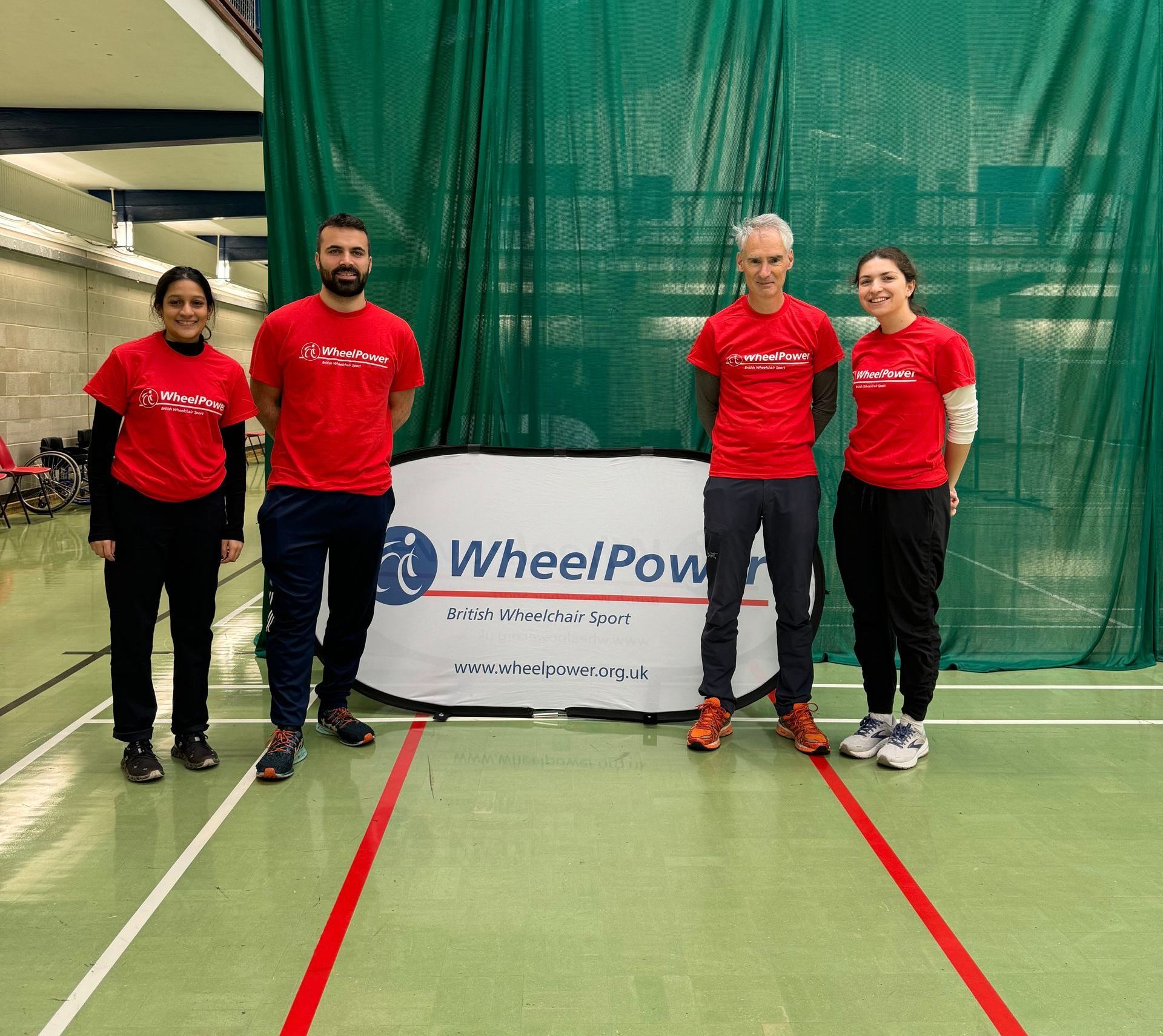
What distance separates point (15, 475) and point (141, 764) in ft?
21.9

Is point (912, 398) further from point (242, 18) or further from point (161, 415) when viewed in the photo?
point (242, 18)

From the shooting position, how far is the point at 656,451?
3568 millimetres

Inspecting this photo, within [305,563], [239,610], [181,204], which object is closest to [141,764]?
[305,563]

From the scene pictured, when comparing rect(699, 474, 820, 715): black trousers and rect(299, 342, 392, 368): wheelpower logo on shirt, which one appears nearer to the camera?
rect(299, 342, 392, 368): wheelpower logo on shirt

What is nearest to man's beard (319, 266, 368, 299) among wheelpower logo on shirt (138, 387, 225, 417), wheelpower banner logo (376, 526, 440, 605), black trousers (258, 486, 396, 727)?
wheelpower logo on shirt (138, 387, 225, 417)

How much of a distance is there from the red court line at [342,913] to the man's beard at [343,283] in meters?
1.42

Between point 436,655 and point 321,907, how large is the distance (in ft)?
4.54

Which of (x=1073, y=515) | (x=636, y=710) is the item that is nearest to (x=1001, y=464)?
(x=1073, y=515)

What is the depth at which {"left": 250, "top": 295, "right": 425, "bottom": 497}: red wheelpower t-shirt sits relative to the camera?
9.44 feet

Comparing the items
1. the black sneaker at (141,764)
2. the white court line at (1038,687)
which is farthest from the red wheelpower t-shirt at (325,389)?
the white court line at (1038,687)

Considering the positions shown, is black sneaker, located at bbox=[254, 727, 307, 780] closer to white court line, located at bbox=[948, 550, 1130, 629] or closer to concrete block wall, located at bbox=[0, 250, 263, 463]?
white court line, located at bbox=[948, 550, 1130, 629]

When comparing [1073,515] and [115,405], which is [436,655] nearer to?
[115,405]

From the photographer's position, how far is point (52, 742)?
3.19 metres

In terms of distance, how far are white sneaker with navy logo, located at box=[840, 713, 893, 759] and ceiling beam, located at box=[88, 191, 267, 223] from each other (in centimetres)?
1063
